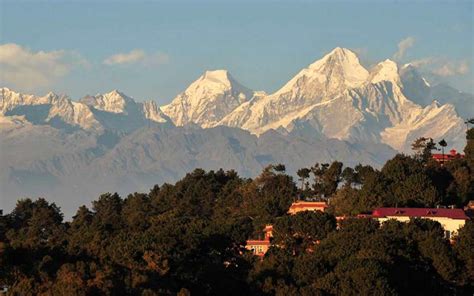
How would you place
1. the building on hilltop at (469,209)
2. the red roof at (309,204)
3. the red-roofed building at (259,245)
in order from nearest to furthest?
the red-roofed building at (259,245), the building on hilltop at (469,209), the red roof at (309,204)

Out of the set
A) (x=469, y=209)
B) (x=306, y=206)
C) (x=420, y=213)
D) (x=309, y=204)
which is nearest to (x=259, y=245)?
(x=420, y=213)

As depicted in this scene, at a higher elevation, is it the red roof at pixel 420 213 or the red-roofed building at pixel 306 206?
the red-roofed building at pixel 306 206

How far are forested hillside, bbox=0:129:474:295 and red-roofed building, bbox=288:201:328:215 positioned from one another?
1098mm

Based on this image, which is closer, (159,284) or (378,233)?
(159,284)

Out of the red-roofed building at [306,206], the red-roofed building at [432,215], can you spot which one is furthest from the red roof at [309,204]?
the red-roofed building at [432,215]

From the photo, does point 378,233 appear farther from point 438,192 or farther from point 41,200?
point 41,200

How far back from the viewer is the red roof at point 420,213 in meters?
134

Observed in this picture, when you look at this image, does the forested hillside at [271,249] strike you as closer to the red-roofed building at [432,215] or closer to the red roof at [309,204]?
the red roof at [309,204]

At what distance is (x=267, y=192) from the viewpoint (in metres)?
161

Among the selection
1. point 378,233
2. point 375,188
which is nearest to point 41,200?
point 375,188

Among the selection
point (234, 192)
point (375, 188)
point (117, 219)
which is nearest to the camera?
point (375, 188)

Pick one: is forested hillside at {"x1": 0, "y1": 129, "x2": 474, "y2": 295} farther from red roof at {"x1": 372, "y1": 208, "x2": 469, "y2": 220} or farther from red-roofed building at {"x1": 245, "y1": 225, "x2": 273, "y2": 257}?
red roof at {"x1": 372, "y1": 208, "x2": 469, "y2": 220}

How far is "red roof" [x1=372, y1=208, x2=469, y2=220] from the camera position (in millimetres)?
134375

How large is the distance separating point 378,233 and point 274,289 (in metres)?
22.0
